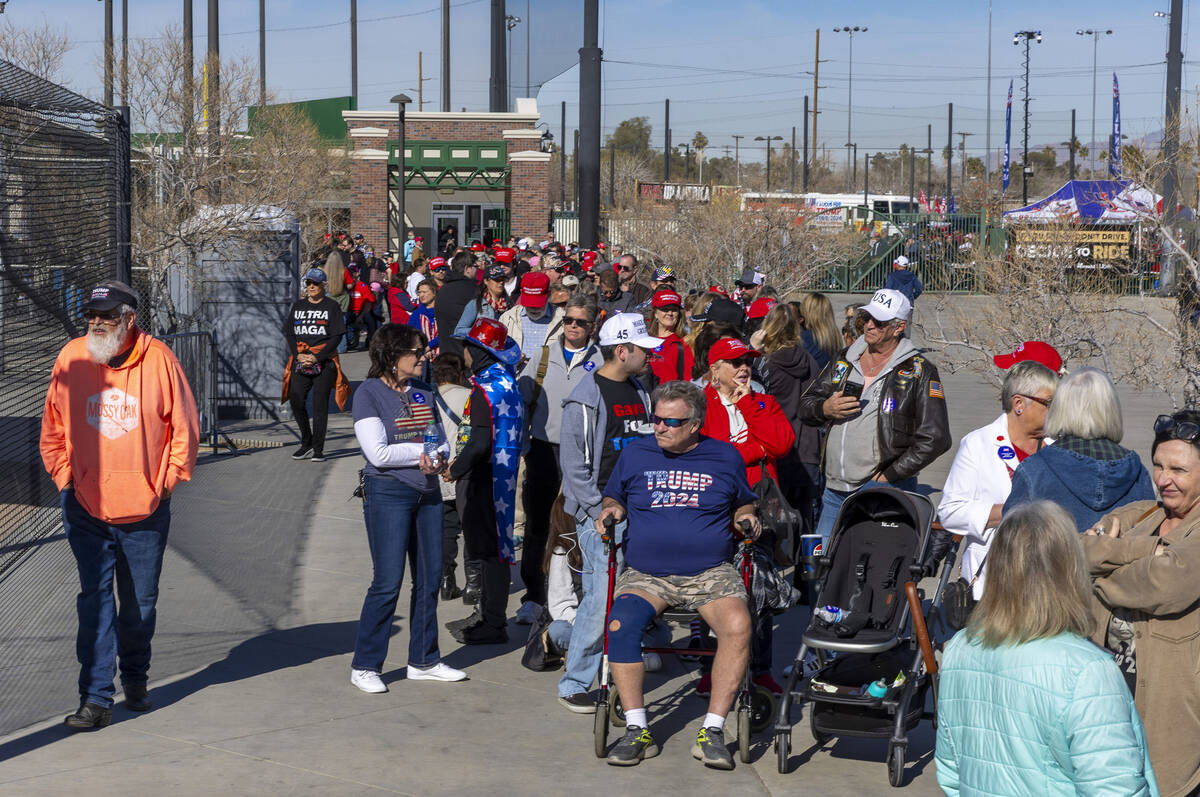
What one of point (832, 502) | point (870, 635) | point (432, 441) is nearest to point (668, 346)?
point (832, 502)

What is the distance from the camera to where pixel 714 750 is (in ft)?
18.7

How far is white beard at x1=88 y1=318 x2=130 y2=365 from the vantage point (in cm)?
607

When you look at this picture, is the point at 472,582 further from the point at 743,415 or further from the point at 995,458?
the point at 995,458

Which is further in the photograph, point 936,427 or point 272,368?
point 272,368

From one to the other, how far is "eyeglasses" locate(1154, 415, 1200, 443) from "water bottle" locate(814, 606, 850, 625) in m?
2.12

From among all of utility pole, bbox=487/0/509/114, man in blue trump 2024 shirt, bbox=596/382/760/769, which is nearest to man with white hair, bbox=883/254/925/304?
utility pole, bbox=487/0/509/114

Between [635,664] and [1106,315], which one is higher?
[1106,315]

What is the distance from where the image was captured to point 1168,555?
3.99 metres

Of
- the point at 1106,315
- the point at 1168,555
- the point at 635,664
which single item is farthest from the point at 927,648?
the point at 1106,315

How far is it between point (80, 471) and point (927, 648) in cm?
376

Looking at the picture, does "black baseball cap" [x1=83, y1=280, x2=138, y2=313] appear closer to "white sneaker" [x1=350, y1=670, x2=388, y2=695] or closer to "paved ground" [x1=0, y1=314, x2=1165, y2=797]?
"paved ground" [x1=0, y1=314, x2=1165, y2=797]

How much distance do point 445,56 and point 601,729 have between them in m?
50.6

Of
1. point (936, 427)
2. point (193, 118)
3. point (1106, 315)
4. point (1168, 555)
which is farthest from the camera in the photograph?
point (193, 118)

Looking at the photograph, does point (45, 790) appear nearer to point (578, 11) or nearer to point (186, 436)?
point (186, 436)
